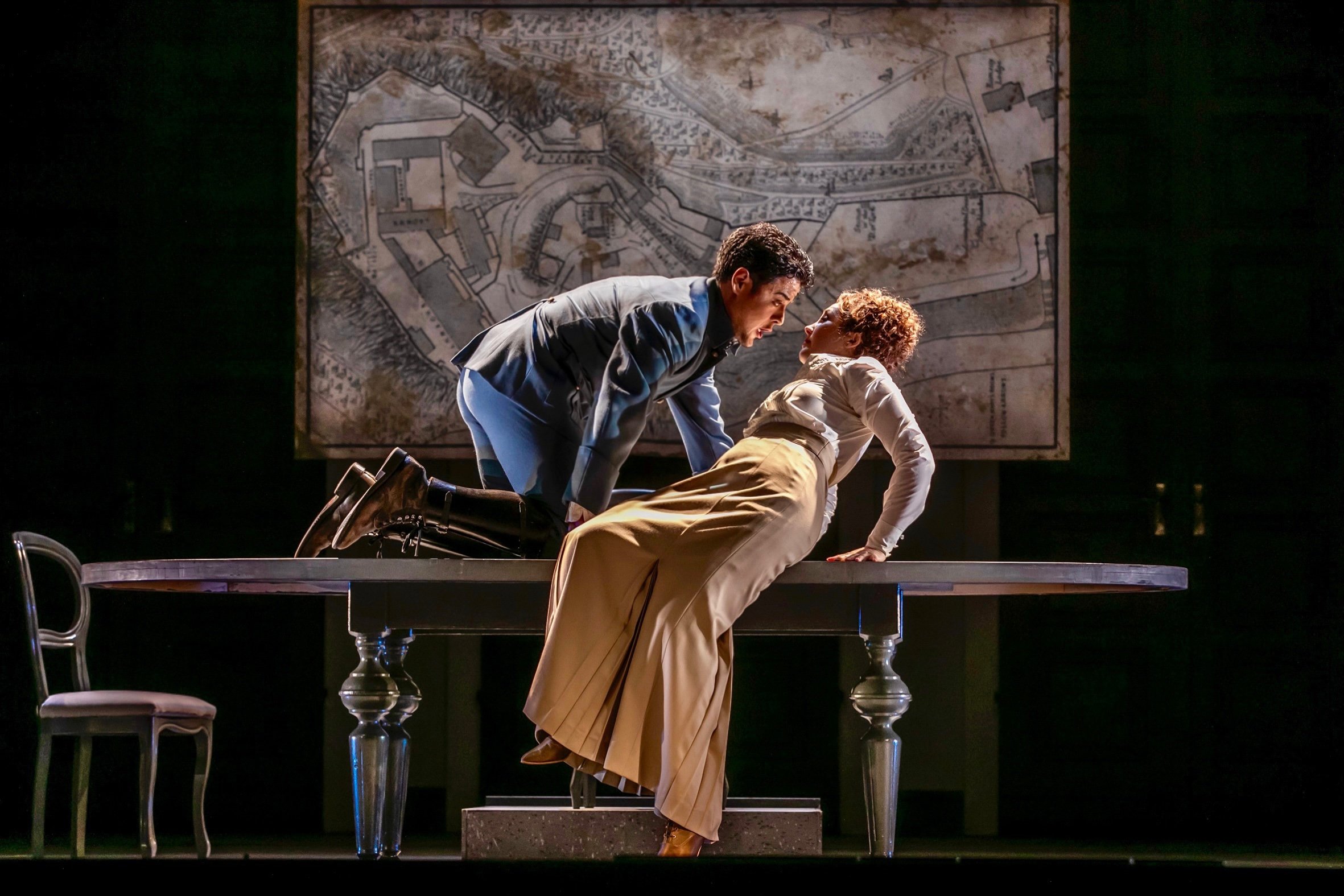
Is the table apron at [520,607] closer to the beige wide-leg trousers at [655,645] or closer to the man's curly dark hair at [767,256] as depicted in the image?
the beige wide-leg trousers at [655,645]

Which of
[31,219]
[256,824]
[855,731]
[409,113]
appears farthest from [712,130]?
[256,824]

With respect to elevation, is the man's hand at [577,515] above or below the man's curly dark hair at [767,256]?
below

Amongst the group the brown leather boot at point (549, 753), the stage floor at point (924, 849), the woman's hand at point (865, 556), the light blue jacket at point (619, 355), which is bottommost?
the stage floor at point (924, 849)

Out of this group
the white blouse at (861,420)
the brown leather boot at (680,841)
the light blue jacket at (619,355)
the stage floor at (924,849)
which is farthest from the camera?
the stage floor at (924,849)

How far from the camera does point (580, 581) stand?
9.81 ft

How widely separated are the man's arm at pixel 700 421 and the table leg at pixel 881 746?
1.13 metres

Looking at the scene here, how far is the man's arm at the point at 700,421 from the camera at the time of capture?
4.25 metres

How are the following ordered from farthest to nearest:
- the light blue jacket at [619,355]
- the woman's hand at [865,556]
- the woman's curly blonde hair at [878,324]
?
the light blue jacket at [619,355]
the woman's curly blonde hair at [878,324]
the woman's hand at [865,556]

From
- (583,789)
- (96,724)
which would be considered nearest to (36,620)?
(96,724)

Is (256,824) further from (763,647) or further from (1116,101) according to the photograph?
(1116,101)

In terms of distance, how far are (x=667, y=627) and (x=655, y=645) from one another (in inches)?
1.8

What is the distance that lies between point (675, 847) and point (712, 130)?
10.1ft

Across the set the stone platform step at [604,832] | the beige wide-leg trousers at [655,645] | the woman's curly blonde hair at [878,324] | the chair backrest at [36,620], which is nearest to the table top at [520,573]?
the beige wide-leg trousers at [655,645]

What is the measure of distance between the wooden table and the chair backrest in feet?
3.17
